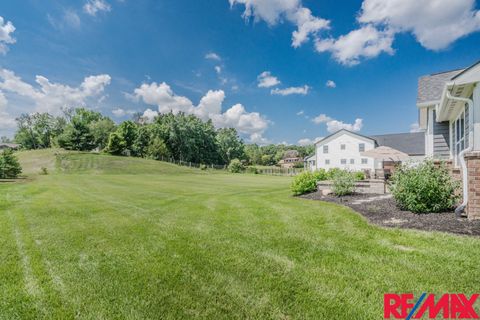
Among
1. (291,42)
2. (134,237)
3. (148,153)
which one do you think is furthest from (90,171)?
(134,237)

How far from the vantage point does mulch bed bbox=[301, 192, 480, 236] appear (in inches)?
157

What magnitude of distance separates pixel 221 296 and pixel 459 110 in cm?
870

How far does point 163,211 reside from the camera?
6.83 m

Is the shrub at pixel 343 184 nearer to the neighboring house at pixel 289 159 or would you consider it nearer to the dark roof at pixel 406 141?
the dark roof at pixel 406 141

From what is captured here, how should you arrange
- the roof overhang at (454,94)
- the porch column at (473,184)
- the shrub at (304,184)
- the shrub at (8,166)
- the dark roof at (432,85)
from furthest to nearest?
1. the shrub at (8,166)
2. the shrub at (304,184)
3. the dark roof at (432,85)
4. the roof overhang at (454,94)
5. the porch column at (473,184)

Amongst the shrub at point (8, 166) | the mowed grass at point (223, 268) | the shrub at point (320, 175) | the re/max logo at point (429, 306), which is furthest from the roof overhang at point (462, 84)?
the shrub at point (8, 166)

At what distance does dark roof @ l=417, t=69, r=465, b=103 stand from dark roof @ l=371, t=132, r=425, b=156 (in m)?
19.7

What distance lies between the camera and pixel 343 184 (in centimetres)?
802

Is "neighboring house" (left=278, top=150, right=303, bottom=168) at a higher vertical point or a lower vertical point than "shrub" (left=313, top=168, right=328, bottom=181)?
higher

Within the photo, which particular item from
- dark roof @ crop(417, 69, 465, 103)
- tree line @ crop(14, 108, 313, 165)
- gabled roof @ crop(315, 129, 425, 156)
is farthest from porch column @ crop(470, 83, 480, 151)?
tree line @ crop(14, 108, 313, 165)

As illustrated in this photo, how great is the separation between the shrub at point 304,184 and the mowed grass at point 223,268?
14.3 feet

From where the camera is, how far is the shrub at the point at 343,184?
803cm

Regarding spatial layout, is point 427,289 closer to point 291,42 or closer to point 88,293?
point 88,293

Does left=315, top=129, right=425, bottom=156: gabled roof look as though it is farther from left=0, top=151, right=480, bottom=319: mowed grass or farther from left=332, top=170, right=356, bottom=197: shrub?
left=0, top=151, right=480, bottom=319: mowed grass
